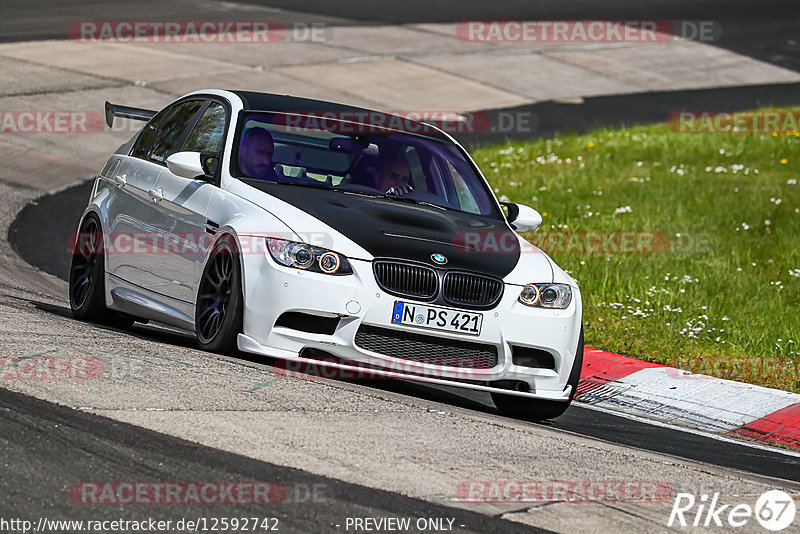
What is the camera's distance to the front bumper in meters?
6.87

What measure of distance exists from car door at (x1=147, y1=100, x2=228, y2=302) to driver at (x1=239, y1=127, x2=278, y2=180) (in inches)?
6.6

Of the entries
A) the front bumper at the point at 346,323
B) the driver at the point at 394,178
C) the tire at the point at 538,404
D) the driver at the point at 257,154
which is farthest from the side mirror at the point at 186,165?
the tire at the point at 538,404

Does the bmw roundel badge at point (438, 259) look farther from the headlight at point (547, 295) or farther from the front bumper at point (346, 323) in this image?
the headlight at point (547, 295)

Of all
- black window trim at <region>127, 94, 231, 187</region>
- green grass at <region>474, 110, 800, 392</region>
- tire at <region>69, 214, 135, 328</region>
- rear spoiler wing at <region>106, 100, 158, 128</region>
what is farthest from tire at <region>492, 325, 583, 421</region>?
rear spoiler wing at <region>106, 100, 158, 128</region>

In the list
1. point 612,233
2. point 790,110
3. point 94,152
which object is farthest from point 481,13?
point 612,233

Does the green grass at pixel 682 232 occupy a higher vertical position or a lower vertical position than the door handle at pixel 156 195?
lower

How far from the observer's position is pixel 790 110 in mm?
22875

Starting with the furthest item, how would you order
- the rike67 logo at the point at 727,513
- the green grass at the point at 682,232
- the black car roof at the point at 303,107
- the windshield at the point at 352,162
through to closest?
1. the green grass at the point at 682,232
2. the black car roof at the point at 303,107
3. the windshield at the point at 352,162
4. the rike67 logo at the point at 727,513

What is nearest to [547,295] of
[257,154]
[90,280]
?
[257,154]

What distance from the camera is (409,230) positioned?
24.2 feet

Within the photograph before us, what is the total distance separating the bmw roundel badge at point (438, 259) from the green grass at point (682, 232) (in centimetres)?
327

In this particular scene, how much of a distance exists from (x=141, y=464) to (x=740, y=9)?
34.2m

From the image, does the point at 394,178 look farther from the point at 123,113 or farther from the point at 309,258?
the point at 123,113

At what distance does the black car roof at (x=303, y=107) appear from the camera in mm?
8398
